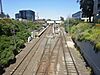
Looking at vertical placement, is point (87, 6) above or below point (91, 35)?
above

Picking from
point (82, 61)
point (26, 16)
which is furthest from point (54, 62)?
point (26, 16)

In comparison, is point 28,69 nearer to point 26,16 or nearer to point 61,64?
point 61,64

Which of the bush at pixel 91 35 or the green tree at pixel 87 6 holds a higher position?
the green tree at pixel 87 6

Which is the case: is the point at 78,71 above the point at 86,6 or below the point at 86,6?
below

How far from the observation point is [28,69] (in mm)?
18688

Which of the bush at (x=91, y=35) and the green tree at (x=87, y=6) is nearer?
the bush at (x=91, y=35)

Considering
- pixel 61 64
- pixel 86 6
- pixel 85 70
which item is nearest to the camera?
pixel 85 70

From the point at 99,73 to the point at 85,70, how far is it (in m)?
3.74

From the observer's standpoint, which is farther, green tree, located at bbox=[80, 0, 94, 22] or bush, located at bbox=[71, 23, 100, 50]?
green tree, located at bbox=[80, 0, 94, 22]

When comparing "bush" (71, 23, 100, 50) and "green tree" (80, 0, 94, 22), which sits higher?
"green tree" (80, 0, 94, 22)

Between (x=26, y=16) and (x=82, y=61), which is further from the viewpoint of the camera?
(x=26, y=16)

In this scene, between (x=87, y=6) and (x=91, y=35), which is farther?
(x=87, y=6)

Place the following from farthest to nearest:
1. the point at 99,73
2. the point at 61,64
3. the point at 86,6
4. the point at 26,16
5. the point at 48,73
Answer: the point at 26,16 → the point at 86,6 → the point at 61,64 → the point at 48,73 → the point at 99,73

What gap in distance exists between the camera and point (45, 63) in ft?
68.3
